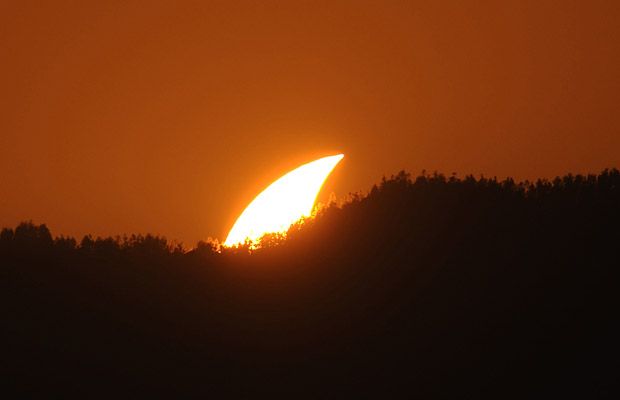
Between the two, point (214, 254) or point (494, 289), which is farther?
point (214, 254)

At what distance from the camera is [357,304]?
29641 mm

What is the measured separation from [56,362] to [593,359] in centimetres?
1085

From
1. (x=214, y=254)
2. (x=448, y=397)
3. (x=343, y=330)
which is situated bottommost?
(x=448, y=397)

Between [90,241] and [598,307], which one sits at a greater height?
[90,241]

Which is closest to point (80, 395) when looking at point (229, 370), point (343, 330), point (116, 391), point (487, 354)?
point (116, 391)

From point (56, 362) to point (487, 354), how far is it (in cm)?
876

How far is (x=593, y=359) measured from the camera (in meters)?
27.3

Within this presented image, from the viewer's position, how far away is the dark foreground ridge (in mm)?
27359

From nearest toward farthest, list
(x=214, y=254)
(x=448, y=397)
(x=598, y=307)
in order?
(x=448, y=397) < (x=598, y=307) < (x=214, y=254)

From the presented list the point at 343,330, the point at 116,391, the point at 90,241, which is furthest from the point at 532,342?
the point at 90,241

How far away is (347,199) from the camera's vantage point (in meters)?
33.1

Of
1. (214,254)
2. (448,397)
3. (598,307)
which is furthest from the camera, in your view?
(214,254)

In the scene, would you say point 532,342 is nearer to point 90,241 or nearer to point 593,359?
point 593,359

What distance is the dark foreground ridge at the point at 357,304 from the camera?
89.8 ft
